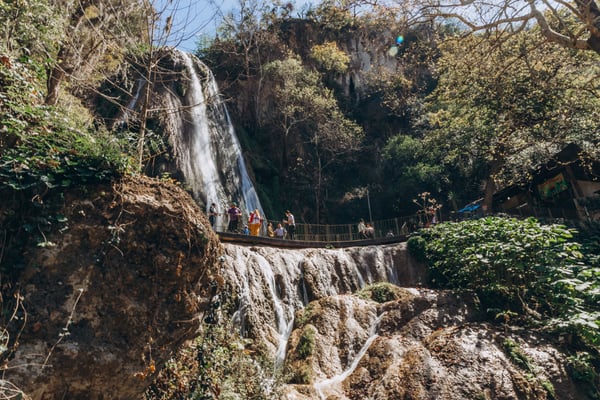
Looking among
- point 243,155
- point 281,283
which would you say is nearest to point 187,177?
point 243,155

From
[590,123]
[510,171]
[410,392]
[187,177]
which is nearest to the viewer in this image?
[410,392]

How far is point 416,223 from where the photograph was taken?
23.9 m

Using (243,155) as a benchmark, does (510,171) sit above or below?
below

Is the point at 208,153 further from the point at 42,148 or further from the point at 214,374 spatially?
the point at 42,148

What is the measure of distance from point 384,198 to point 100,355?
2505cm

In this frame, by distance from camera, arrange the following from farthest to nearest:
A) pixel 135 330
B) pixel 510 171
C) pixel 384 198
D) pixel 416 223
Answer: pixel 384 198 < pixel 416 223 < pixel 510 171 < pixel 135 330

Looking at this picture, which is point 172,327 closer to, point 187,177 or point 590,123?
point 187,177

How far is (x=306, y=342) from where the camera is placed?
340 inches

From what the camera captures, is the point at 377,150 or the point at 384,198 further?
the point at 377,150

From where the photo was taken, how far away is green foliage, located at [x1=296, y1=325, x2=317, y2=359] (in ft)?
27.5

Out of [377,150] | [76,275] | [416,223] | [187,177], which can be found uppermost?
[377,150]

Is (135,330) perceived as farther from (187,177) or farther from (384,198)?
(384,198)

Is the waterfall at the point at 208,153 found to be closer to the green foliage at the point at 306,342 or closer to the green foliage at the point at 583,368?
the green foliage at the point at 306,342

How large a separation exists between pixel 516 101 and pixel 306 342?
44.6 ft
